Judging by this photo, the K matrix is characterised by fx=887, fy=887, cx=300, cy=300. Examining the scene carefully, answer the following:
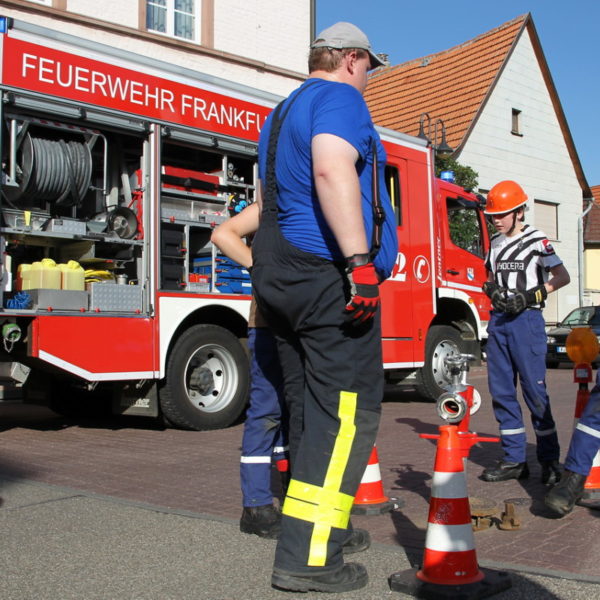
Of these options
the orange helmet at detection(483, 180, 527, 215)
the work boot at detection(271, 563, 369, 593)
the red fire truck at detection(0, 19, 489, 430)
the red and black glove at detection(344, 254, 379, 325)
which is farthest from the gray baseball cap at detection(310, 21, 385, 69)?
the red fire truck at detection(0, 19, 489, 430)

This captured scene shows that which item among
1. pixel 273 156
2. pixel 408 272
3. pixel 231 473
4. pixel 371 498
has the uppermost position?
pixel 273 156

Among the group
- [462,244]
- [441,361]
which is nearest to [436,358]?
[441,361]

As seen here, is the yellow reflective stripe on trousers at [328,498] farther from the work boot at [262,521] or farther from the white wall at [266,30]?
the white wall at [266,30]

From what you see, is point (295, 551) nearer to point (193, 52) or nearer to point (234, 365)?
point (234, 365)

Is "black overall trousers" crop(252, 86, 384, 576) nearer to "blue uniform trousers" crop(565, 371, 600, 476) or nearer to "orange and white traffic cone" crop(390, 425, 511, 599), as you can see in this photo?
"orange and white traffic cone" crop(390, 425, 511, 599)

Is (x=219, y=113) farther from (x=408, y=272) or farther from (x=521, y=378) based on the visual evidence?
(x=521, y=378)

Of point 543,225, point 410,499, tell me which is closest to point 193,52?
point 410,499

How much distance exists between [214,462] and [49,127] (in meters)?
3.20

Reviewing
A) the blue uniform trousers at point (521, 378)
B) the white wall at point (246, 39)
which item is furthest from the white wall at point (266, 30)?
the blue uniform trousers at point (521, 378)

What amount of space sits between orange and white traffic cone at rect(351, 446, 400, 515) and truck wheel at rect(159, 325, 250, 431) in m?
3.67

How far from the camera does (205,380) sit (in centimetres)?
855

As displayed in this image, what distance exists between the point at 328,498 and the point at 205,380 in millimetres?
5424

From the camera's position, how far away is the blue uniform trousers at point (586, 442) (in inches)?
181

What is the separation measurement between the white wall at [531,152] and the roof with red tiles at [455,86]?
1.01ft
